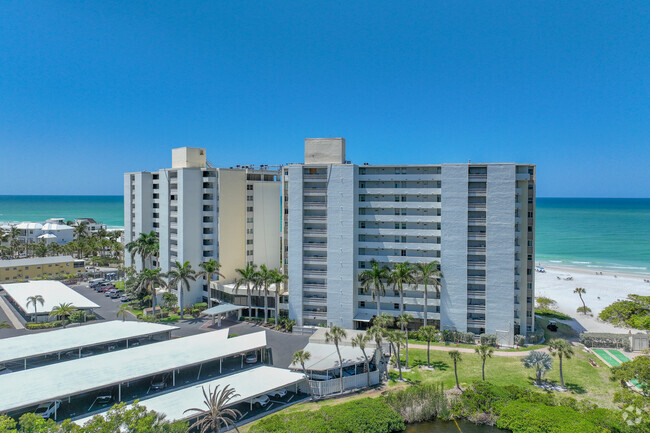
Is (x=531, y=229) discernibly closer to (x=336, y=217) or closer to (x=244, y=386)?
(x=336, y=217)

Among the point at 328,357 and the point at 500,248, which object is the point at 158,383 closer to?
the point at 328,357

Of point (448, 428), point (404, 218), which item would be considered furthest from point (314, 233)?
point (448, 428)

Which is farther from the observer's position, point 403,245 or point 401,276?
point 403,245

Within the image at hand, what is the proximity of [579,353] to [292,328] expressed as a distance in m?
37.3

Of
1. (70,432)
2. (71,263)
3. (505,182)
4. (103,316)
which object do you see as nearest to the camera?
(70,432)

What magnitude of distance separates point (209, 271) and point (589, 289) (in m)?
84.4

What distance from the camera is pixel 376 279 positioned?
170 feet

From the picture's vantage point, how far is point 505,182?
51.0 meters

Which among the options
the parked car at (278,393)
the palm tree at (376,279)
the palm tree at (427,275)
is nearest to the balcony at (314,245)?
the palm tree at (376,279)

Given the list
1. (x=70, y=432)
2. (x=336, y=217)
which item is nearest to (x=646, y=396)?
(x=336, y=217)

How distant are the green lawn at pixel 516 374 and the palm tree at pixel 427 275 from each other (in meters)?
8.79

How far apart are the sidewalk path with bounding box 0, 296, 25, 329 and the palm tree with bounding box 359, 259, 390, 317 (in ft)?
163

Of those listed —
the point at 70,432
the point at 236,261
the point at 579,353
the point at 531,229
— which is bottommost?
the point at 579,353

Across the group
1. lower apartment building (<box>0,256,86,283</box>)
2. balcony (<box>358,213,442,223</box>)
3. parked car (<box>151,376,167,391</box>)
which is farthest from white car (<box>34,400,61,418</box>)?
lower apartment building (<box>0,256,86,283</box>)
